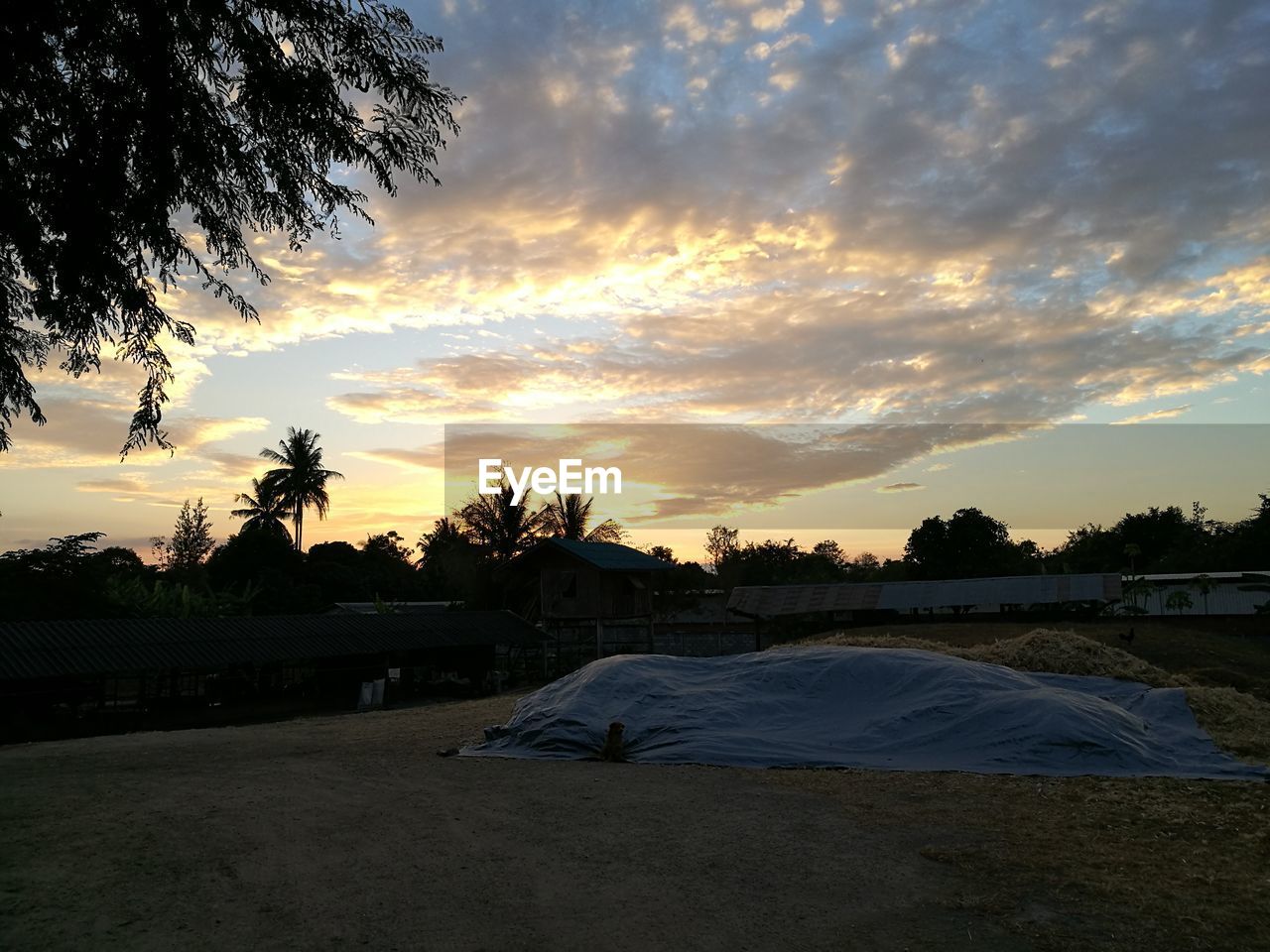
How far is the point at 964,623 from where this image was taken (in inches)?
1575

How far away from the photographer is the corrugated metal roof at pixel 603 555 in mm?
34844

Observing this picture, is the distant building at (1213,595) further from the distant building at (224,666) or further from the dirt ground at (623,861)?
the dirt ground at (623,861)

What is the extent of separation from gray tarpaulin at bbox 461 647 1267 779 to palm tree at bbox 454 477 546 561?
3476 centimetres

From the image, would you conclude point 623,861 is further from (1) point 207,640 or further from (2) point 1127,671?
(1) point 207,640

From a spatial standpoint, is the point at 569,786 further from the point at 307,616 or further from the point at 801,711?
the point at 307,616

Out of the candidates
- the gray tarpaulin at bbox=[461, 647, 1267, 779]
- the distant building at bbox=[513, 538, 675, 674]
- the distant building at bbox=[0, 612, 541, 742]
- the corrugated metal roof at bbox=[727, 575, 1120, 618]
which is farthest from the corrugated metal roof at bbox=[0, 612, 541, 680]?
the corrugated metal roof at bbox=[727, 575, 1120, 618]

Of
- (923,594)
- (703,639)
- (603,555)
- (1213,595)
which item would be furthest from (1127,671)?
(1213,595)

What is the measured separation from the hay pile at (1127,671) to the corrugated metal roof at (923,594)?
18275mm

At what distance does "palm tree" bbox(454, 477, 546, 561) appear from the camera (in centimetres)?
5156

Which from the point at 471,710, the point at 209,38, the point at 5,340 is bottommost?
the point at 471,710

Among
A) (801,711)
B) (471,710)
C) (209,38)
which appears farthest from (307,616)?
(209,38)

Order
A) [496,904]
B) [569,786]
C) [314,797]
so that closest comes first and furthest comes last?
[496,904] → [314,797] → [569,786]

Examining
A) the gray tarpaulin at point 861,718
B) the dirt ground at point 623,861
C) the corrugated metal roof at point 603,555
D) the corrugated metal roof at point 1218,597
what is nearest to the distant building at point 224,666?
the corrugated metal roof at point 603,555

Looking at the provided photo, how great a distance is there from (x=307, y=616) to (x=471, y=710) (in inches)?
343
